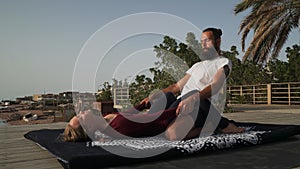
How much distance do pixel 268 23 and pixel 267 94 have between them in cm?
531

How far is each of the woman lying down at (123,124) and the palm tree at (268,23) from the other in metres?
5.45

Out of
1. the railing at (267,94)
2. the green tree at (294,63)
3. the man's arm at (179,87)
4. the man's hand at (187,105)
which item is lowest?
the railing at (267,94)

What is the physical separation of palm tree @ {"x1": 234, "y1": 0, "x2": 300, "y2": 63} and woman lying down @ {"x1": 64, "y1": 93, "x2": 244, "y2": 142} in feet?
17.9

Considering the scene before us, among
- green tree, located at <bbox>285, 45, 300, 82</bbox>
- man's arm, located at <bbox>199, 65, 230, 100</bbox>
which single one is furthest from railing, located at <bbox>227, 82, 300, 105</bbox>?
man's arm, located at <bbox>199, 65, 230, 100</bbox>

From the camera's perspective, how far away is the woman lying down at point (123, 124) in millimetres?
1954

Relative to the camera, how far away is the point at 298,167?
150 cm

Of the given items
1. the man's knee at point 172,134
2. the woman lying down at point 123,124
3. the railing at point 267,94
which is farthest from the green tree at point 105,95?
the railing at point 267,94

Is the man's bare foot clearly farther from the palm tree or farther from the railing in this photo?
the railing

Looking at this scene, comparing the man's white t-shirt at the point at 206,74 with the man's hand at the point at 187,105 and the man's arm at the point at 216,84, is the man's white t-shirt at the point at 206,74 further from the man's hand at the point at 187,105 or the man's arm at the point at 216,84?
the man's hand at the point at 187,105

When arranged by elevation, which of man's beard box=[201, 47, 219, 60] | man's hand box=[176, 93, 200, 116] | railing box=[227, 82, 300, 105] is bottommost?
railing box=[227, 82, 300, 105]

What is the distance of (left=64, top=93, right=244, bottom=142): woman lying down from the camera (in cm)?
195

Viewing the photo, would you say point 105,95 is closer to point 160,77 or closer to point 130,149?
point 160,77

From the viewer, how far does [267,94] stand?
11578mm

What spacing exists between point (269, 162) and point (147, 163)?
0.66 metres
